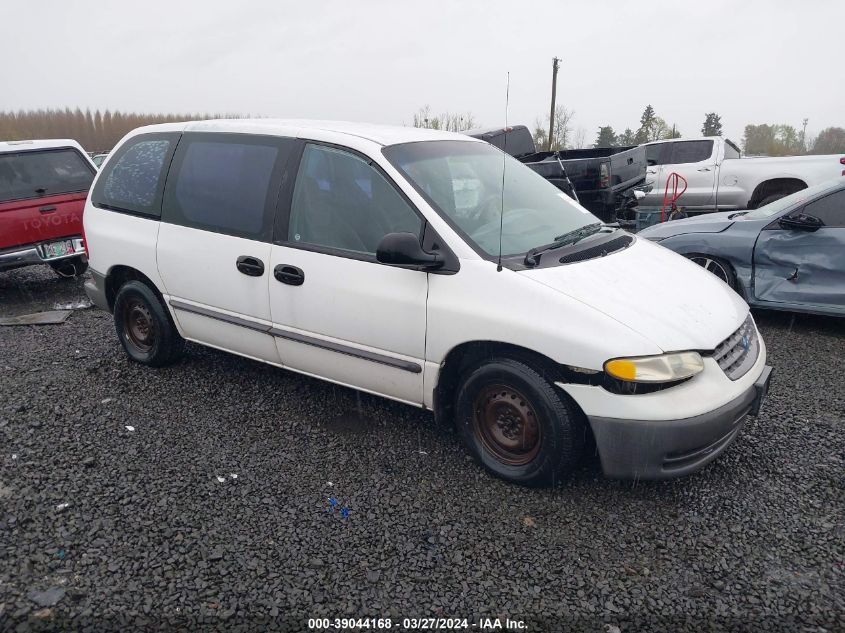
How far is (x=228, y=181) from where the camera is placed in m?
3.82

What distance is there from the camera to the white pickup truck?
9.58 m

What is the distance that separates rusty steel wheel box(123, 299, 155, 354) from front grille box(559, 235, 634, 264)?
10.0 ft

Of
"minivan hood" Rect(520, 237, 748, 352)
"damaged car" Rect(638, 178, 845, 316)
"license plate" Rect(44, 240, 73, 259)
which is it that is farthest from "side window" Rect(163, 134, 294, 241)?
"damaged car" Rect(638, 178, 845, 316)

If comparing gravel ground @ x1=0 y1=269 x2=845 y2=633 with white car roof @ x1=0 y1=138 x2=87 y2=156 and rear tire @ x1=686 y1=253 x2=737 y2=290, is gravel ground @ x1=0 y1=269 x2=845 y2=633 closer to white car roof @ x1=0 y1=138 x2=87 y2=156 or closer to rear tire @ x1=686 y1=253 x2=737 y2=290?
rear tire @ x1=686 y1=253 x2=737 y2=290

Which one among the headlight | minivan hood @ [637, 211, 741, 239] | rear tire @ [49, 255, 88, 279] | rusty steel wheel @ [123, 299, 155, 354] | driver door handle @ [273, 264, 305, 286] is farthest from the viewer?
rear tire @ [49, 255, 88, 279]

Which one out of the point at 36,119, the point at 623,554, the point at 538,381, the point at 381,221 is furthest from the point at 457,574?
the point at 36,119

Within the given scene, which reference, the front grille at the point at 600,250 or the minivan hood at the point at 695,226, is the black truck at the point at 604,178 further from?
the front grille at the point at 600,250

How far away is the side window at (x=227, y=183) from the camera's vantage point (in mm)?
3641

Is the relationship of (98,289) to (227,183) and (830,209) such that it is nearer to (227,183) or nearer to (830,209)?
(227,183)

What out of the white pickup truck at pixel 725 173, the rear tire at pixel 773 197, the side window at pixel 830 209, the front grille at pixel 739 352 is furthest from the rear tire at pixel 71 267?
the rear tire at pixel 773 197

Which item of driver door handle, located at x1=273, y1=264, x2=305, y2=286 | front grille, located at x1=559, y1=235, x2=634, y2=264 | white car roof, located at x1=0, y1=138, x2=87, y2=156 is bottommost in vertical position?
driver door handle, located at x1=273, y1=264, x2=305, y2=286

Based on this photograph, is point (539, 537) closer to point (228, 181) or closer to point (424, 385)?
point (424, 385)

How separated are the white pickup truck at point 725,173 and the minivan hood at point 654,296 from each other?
7.69 metres

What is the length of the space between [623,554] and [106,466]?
107 inches
